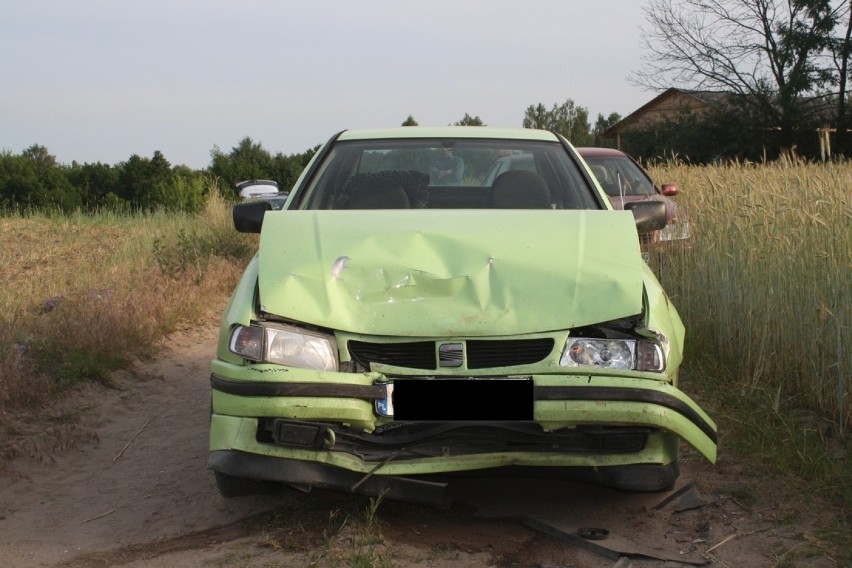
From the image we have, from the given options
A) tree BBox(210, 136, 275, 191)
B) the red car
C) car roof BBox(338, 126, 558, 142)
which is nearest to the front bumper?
car roof BBox(338, 126, 558, 142)

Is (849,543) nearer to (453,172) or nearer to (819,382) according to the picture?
(819,382)

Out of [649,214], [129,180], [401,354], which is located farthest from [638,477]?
[129,180]

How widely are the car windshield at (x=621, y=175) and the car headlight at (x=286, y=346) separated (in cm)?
731

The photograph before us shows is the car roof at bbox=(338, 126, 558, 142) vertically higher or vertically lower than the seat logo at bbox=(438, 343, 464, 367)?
higher

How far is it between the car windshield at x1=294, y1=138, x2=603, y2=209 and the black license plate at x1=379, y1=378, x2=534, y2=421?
1.57 meters

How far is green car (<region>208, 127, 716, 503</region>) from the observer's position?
3.24 metres

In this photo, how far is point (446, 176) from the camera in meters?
5.30

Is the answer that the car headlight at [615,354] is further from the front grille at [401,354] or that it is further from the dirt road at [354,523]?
the dirt road at [354,523]

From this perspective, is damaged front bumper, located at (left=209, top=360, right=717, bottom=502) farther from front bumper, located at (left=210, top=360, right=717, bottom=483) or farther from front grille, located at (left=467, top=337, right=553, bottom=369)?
front grille, located at (left=467, top=337, right=553, bottom=369)

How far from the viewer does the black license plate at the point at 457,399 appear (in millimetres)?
3234

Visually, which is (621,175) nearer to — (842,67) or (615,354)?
(615,354)

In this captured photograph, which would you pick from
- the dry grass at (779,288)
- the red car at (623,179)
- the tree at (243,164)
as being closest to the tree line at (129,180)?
the tree at (243,164)

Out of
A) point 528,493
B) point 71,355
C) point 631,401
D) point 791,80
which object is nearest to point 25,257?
point 71,355

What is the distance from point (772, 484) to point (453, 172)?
2335mm
